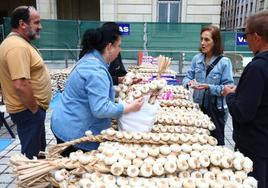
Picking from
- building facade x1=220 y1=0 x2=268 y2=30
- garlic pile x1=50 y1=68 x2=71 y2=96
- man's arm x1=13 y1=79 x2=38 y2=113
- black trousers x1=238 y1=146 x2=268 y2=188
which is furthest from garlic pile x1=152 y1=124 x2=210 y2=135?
building facade x1=220 y1=0 x2=268 y2=30

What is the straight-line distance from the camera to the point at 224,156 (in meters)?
1.43

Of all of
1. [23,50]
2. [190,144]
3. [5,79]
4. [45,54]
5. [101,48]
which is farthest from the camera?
[45,54]

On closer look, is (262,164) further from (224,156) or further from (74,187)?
(74,187)

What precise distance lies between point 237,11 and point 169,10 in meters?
49.0

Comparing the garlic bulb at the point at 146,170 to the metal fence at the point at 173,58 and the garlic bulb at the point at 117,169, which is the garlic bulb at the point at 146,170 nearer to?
the garlic bulb at the point at 117,169

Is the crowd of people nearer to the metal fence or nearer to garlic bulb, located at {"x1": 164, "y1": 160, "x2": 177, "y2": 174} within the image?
garlic bulb, located at {"x1": 164, "y1": 160, "x2": 177, "y2": 174}

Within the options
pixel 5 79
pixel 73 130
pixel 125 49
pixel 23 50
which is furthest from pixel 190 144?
pixel 125 49

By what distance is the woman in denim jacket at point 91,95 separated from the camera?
5.56 ft

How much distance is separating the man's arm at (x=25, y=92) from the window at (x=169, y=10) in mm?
10808

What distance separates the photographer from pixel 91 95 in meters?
1.70

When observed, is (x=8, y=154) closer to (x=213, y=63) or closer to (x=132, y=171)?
(x=213, y=63)

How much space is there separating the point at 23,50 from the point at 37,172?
4.24ft

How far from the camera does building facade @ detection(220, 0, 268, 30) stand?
4312cm

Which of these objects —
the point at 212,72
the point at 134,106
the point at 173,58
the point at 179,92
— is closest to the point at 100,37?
the point at 134,106
